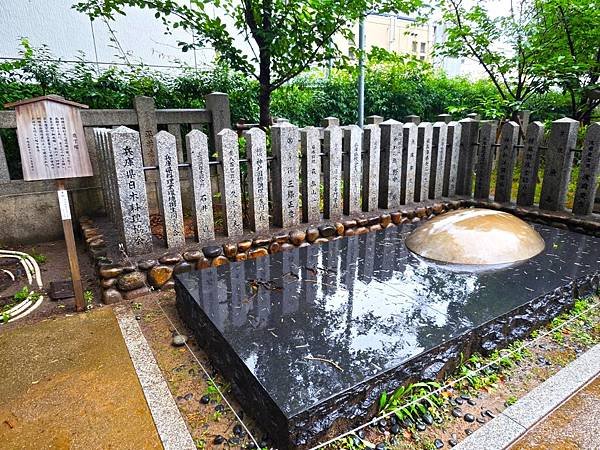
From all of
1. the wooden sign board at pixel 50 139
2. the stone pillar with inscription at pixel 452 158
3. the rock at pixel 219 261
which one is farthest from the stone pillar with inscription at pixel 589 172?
the wooden sign board at pixel 50 139

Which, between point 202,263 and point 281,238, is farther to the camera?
point 281,238

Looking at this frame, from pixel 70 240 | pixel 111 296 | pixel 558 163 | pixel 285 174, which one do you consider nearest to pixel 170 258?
pixel 111 296

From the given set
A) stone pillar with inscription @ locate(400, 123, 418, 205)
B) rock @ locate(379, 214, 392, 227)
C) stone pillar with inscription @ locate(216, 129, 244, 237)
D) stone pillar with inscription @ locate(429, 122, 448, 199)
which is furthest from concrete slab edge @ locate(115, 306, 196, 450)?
stone pillar with inscription @ locate(429, 122, 448, 199)

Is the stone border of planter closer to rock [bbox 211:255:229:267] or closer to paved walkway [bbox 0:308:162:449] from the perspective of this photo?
rock [bbox 211:255:229:267]

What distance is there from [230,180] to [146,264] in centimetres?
129

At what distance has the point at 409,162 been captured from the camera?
5.68 meters

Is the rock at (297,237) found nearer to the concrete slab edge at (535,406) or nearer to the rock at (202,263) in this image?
the rock at (202,263)

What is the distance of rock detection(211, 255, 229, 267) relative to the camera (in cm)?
417

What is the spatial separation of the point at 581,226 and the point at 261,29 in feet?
16.5

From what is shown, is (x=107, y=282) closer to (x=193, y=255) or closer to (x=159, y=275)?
(x=159, y=275)

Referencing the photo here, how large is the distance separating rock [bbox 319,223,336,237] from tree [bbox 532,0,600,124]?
4.39 meters

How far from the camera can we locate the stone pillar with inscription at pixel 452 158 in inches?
238

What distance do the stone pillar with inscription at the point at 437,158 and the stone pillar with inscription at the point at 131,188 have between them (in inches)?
172

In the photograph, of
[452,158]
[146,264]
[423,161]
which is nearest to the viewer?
[146,264]
